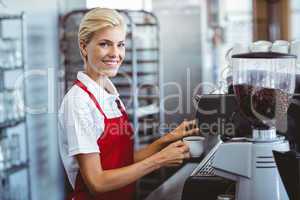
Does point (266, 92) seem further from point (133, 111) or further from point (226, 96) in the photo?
point (133, 111)

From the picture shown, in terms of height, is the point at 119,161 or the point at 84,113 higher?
the point at 84,113

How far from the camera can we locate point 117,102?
5.71ft

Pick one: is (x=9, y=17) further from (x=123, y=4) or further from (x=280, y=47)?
(x=280, y=47)

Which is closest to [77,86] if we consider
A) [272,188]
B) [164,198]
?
[164,198]

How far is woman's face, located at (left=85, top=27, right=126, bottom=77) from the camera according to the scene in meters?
1.54

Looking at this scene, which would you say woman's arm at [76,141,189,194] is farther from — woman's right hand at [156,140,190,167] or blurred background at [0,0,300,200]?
blurred background at [0,0,300,200]

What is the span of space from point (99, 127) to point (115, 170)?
16 centimetres

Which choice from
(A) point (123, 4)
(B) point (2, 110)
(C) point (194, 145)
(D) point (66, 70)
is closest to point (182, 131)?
(C) point (194, 145)

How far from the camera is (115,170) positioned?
150 cm

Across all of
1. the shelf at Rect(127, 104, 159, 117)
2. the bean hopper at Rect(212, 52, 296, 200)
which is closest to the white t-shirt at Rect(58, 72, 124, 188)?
the bean hopper at Rect(212, 52, 296, 200)

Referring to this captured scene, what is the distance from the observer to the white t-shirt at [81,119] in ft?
4.98

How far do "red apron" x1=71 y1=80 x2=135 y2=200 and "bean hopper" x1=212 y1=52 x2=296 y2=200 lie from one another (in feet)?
1.22

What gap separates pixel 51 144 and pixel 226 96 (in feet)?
9.35

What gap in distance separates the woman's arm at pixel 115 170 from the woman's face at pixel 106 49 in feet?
0.94
